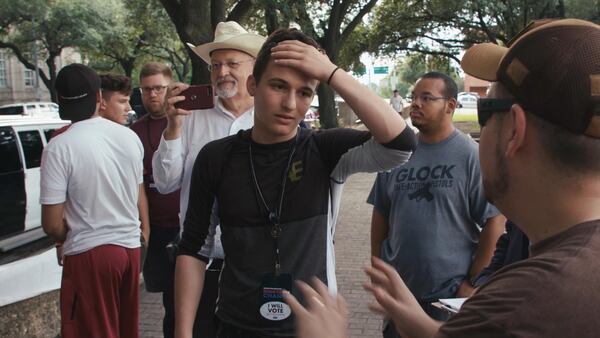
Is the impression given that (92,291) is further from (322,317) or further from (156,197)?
(322,317)

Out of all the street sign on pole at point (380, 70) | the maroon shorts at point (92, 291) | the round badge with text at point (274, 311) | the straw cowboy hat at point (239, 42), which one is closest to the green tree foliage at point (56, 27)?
the street sign on pole at point (380, 70)

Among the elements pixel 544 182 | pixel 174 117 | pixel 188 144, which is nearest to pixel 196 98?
pixel 174 117

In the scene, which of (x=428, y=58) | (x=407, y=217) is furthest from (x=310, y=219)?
(x=428, y=58)

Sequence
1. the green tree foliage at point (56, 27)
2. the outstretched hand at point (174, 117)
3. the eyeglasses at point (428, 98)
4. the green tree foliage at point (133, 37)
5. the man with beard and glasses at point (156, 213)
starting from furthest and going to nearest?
the green tree foliage at point (56, 27)
the green tree foliage at point (133, 37)
the man with beard and glasses at point (156, 213)
the eyeglasses at point (428, 98)
the outstretched hand at point (174, 117)

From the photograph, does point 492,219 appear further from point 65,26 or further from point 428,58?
point 65,26

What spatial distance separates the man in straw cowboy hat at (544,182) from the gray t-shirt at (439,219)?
193 centimetres

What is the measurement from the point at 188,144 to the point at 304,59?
1402mm

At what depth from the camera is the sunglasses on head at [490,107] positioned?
1335mm

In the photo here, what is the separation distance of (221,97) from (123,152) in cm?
86

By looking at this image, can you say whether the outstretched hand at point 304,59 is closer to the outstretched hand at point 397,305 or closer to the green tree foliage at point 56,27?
the outstretched hand at point 397,305

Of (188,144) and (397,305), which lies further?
(188,144)

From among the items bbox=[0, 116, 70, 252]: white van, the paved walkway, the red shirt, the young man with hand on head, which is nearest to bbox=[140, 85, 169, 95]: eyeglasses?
the red shirt

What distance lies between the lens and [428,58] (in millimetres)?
33719

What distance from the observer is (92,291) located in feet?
11.7
